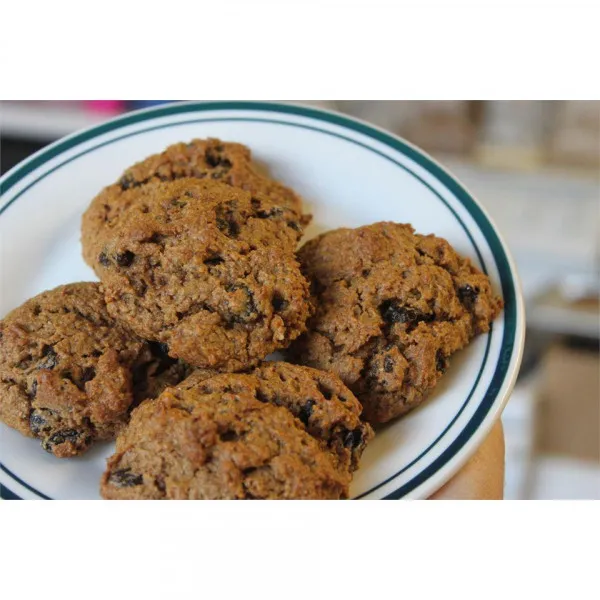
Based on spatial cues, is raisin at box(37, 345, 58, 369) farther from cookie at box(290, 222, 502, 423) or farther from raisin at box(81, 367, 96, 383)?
cookie at box(290, 222, 502, 423)

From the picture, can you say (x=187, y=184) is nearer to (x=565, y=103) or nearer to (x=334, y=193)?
(x=334, y=193)

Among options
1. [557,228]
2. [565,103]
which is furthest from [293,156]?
[557,228]

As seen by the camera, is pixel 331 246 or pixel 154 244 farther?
pixel 331 246

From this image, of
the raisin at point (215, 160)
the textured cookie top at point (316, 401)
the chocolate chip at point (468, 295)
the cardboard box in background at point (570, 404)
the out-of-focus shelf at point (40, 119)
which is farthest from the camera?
the out-of-focus shelf at point (40, 119)

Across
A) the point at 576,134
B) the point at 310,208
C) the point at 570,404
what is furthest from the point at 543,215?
the point at 310,208

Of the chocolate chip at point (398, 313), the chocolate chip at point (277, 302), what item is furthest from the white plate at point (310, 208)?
the chocolate chip at point (277, 302)

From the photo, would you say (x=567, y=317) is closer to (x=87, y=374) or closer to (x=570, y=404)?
(x=570, y=404)

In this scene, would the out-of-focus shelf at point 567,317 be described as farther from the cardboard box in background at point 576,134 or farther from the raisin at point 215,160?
the raisin at point 215,160
